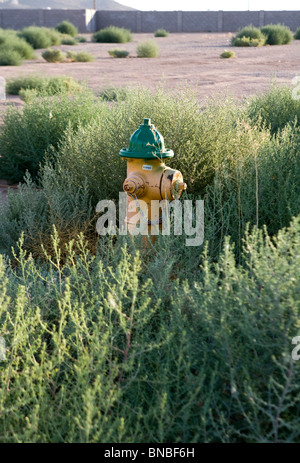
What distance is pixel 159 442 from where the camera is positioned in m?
2.13

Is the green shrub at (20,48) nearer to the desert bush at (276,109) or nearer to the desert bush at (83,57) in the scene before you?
the desert bush at (83,57)

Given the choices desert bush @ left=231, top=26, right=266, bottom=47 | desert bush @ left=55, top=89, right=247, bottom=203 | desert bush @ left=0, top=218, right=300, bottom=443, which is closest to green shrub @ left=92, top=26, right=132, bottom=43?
desert bush @ left=231, top=26, right=266, bottom=47

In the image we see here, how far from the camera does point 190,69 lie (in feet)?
67.2

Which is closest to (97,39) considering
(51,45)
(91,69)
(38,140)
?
(51,45)

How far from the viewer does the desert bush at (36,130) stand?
23.7 ft

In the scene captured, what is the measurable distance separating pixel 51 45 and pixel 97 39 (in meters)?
5.55

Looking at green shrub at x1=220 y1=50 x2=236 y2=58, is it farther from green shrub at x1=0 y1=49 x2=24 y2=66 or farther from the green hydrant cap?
the green hydrant cap

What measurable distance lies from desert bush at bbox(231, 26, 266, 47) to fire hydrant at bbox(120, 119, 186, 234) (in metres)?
28.9

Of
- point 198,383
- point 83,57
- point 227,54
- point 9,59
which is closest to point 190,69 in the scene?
point 227,54

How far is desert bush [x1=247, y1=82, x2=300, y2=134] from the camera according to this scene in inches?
263

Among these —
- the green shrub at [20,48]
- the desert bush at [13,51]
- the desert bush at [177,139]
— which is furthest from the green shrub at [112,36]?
the desert bush at [177,139]

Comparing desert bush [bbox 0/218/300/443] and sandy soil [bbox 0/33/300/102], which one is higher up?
sandy soil [bbox 0/33/300/102]

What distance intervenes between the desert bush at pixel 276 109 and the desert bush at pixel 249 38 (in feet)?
82.1
